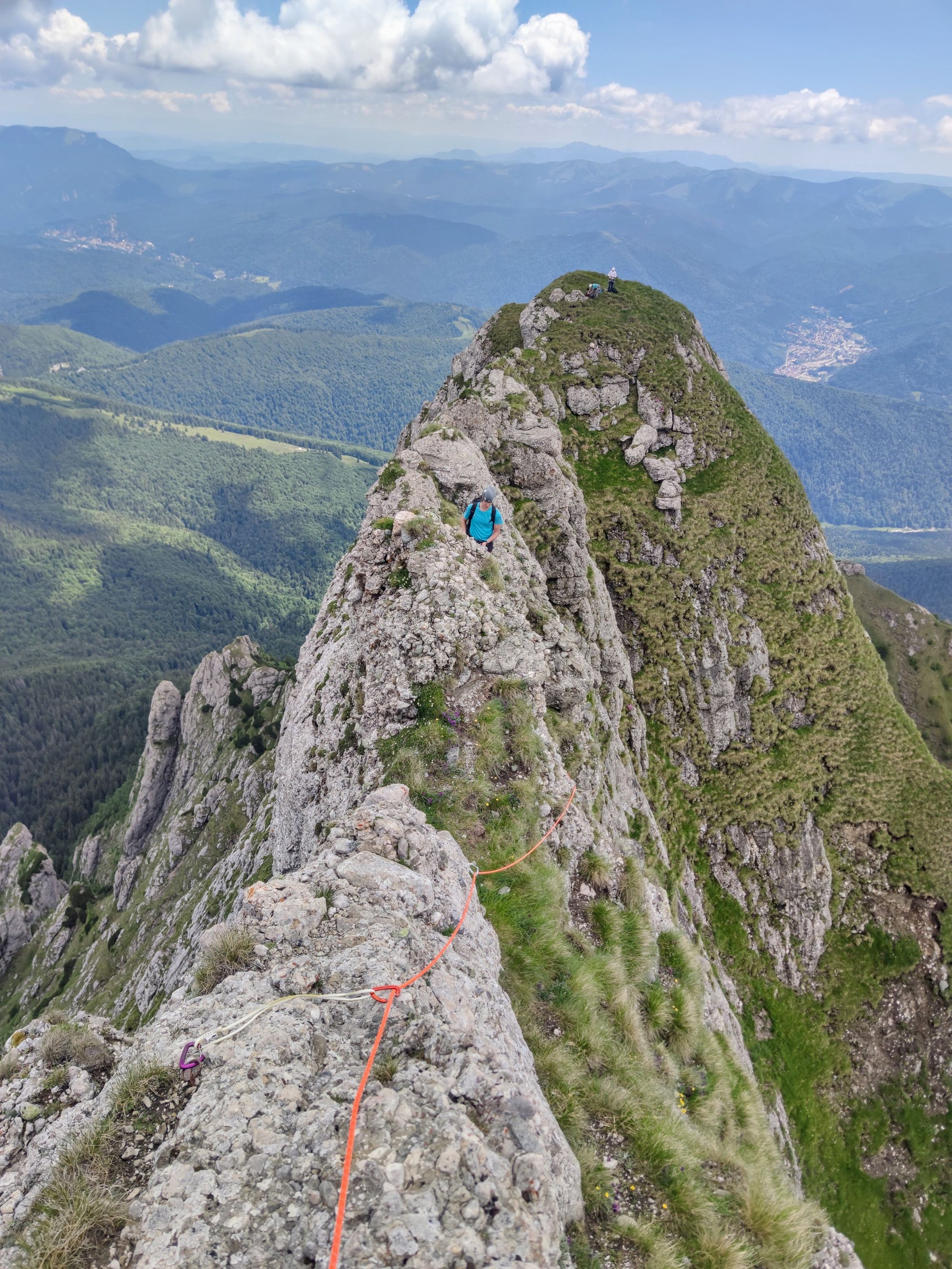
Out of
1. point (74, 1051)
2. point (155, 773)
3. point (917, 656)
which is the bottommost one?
point (155, 773)

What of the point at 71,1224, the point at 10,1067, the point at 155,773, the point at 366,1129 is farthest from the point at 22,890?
the point at 366,1129

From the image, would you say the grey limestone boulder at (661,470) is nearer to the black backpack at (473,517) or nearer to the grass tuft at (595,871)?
the black backpack at (473,517)

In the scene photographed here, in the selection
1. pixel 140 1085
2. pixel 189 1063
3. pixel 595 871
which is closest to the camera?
pixel 140 1085

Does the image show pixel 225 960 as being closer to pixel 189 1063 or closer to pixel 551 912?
pixel 189 1063

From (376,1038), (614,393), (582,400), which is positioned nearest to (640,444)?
(614,393)

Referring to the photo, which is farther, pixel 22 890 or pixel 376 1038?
pixel 22 890

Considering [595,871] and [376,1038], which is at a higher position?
[376,1038]

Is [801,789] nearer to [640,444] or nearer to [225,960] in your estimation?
[640,444]

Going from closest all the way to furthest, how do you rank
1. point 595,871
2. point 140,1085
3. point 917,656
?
point 140,1085, point 595,871, point 917,656
